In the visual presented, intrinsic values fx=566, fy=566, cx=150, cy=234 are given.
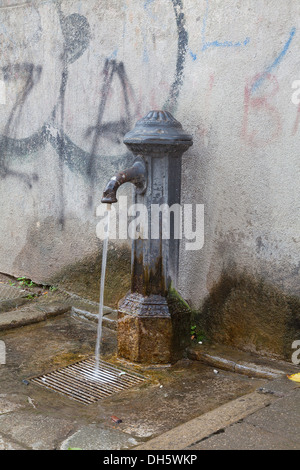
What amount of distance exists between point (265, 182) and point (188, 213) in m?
0.67

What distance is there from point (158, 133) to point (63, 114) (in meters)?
1.63

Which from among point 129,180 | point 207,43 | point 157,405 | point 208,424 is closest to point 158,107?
point 207,43

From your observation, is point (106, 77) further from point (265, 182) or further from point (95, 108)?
point (265, 182)

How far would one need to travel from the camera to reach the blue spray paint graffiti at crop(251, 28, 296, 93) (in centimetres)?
347

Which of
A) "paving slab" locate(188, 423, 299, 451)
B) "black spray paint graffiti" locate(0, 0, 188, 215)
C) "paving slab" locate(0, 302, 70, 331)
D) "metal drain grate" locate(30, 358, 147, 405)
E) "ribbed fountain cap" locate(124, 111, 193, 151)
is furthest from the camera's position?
"paving slab" locate(0, 302, 70, 331)

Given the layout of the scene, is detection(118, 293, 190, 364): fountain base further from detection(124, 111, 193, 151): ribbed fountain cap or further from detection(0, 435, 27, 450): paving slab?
detection(0, 435, 27, 450): paving slab

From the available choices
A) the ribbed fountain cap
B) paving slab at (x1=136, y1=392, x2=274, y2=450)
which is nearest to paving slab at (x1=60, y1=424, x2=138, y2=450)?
paving slab at (x1=136, y1=392, x2=274, y2=450)

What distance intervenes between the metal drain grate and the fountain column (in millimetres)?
190

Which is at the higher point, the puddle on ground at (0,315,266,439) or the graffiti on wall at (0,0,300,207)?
the graffiti on wall at (0,0,300,207)

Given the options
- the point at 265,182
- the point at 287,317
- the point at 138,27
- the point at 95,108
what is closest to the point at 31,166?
the point at 95,108

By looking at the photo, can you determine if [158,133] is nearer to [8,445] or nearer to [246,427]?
[246,427]

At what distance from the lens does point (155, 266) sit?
3.81 meters

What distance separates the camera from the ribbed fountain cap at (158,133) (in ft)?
11.7

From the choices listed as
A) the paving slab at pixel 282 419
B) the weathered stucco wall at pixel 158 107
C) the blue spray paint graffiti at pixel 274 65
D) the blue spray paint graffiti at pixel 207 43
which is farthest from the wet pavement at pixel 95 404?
the blue spray paint graffiti at pixel 207 43
